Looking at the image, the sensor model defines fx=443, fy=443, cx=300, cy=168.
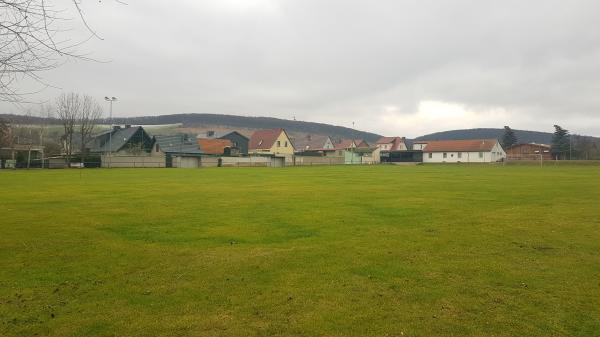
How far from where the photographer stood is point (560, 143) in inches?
4348

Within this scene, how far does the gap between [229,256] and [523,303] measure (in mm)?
4861

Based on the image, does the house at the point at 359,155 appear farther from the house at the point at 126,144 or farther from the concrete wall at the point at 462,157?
the house at the point at 126,144

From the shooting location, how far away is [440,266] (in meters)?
7.41

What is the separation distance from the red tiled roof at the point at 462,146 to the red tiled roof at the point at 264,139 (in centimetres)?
3753

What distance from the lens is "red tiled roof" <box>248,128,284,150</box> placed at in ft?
339

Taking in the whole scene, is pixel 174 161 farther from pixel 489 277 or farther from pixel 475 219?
pixel 489 277

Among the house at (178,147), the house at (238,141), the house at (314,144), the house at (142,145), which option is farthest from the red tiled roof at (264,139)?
the house at (142,145)

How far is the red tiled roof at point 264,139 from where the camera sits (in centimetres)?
10344

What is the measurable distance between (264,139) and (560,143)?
241ft

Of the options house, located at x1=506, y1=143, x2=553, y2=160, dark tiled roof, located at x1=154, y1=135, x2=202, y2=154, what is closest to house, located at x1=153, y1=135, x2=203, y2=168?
dark tiled roof, located at x1=154, y1=135, x2=202, y2=154

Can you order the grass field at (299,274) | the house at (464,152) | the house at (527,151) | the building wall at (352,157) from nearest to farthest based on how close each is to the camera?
the grass field at (299,274), the house at (464,152), the building wall at (352,157), the house at (527,151)

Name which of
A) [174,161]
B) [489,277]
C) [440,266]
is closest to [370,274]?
[440,266]

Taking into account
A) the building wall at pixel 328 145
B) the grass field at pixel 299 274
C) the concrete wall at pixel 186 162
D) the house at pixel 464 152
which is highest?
the building wall at pixel 328 145

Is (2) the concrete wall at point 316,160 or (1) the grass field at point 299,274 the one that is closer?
(1) the grass field at point 299,274
